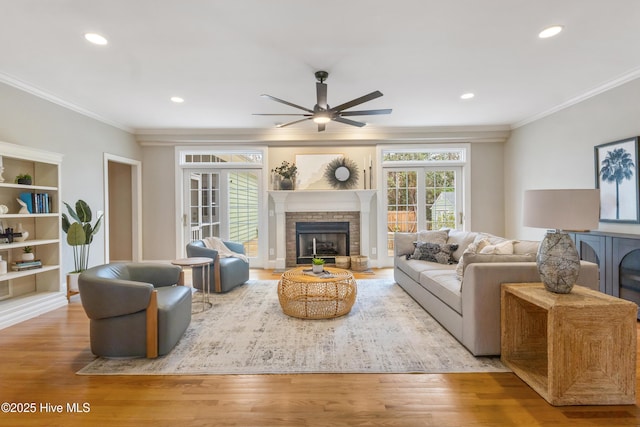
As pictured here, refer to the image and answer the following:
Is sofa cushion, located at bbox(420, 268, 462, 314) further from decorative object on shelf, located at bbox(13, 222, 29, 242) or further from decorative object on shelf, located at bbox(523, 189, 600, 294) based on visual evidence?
decorative object on shelf, located at bbox(13, 222, 29, 242)

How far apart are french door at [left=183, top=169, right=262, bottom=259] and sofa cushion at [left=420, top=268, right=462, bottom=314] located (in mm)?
3696

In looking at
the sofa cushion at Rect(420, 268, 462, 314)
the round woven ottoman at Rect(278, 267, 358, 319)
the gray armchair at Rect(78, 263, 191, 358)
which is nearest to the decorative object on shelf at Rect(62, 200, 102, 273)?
the gray armchair at Rect(78, 263, 191, 358)

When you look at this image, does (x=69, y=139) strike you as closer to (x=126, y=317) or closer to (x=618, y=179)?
(x=126, y=317)

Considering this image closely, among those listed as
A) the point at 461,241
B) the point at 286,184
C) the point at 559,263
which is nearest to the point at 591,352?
the point at 559,263

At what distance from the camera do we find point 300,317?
11.0 ft

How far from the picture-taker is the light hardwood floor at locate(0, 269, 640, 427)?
5.97 ft

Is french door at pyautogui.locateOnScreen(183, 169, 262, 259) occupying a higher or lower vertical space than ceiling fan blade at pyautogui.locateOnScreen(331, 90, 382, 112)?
lower

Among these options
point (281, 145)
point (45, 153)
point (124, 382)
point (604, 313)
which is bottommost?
point (124, 382)

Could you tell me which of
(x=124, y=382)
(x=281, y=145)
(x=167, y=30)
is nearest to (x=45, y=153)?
(x=167, y=30)

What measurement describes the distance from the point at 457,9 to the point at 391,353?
2767 mm

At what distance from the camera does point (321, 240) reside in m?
6.32

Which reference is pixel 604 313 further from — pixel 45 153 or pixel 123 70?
pixel 45 153

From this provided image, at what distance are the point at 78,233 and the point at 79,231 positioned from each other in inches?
1.1

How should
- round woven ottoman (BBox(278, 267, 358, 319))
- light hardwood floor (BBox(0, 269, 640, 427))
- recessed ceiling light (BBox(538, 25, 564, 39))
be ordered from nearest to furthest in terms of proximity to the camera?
light hardwood floor (BBox(0, 269, 640, 427)), recessed ceiling light (BBox(538, 25, 564, 39)), round woven ottoman (BBox(278, 267, 358, 319))
